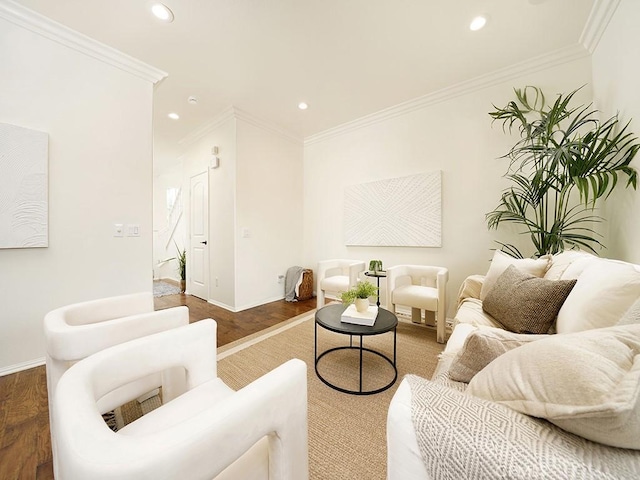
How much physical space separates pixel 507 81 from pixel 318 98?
203 cm

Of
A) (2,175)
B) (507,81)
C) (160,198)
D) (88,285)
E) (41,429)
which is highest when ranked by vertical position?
(507,81)

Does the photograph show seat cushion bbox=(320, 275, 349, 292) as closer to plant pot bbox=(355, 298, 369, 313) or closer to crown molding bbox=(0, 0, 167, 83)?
plant pot bbox=(355, 298, 369, 313)

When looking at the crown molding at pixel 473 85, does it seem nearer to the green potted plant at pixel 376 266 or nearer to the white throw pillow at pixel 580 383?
the green potted plant at pixel 376 266

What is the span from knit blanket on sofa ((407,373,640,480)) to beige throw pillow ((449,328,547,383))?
31cm

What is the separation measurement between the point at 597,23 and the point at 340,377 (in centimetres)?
335

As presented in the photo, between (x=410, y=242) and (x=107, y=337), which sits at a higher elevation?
(x=410, y=242)

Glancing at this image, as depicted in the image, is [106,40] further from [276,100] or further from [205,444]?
[205,444]

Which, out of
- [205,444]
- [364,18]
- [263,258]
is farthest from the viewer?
[263,258]

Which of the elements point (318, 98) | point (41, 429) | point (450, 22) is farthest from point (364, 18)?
point (41, 429)

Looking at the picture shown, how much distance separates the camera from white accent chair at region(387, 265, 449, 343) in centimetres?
227

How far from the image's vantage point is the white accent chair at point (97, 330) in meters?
0.87

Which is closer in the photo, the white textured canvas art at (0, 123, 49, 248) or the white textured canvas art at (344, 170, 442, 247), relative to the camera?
the white textured canvas art at (0, 123, 49, 248)

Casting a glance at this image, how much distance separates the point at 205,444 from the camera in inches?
18.4

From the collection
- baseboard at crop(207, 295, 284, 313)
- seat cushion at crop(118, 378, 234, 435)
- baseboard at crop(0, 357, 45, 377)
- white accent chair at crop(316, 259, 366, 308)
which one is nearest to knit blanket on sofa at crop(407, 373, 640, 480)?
seat cushion at crop(118, 378, 234, 435)
